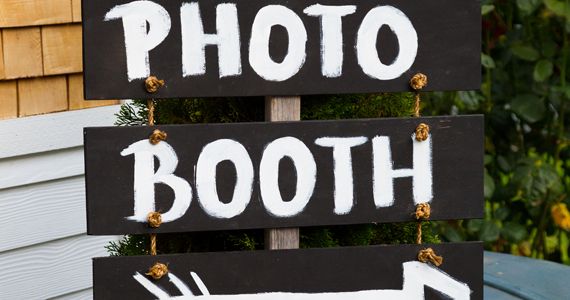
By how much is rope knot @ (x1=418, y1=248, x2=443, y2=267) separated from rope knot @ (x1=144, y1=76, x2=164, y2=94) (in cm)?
66

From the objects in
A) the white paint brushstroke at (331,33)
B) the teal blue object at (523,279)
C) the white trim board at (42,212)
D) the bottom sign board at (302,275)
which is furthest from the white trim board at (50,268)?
the white paint brushstroke at (331,33)

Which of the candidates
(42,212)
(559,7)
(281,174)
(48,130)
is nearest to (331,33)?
(281,174)

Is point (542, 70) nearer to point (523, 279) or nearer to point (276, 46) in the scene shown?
point (523, 279)

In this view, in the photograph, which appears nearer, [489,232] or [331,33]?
[331,33]

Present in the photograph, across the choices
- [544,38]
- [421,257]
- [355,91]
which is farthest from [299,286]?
[544,38]

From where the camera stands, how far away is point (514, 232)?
417 cm

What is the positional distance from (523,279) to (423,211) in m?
0.91

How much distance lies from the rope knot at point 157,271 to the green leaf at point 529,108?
2295 millimetres

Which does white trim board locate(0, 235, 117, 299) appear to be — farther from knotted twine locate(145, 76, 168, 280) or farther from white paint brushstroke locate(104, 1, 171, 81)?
white paint brushstroke locate(104, 1, 171, 81)

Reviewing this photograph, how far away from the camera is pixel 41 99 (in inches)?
117

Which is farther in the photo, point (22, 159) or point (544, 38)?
point (544, 38)

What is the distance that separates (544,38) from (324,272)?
2.22m

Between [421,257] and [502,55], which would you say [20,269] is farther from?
[502,55]

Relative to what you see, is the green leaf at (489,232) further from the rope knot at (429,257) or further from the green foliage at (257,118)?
the rope knot at (429,257)
